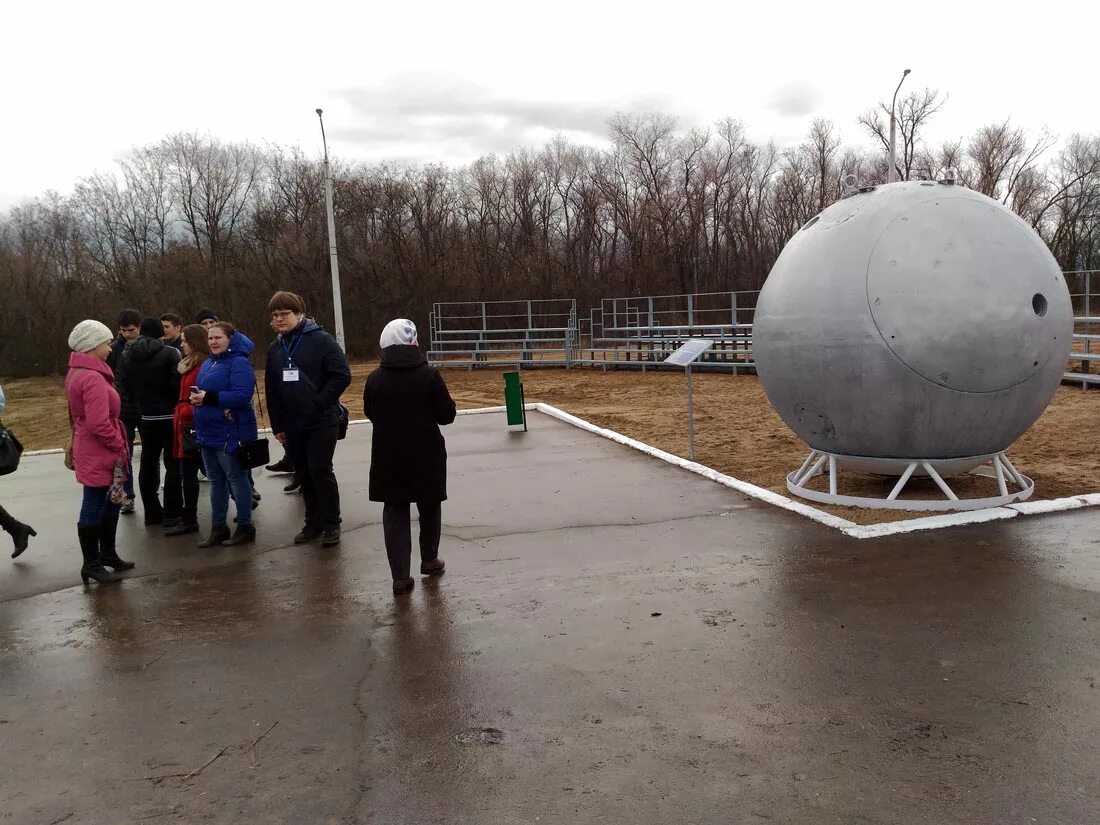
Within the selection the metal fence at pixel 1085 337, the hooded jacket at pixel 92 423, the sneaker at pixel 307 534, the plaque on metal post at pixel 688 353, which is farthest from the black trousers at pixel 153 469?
the metal fence at pixel 1085 337

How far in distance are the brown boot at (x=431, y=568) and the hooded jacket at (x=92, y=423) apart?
7.91ft

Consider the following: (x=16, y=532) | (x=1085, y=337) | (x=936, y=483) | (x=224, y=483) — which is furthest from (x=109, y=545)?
(x=1085, y=337)

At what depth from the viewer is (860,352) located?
666 cm

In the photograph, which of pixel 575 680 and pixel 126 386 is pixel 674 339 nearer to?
pixel 126 386

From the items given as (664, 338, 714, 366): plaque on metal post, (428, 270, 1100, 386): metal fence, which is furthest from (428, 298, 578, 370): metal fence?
(664, 338, 714, 366): plaque on metal post

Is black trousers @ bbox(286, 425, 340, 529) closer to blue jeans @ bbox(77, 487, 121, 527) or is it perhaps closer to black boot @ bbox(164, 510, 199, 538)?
black boot @ bbox(164, 510, 199, 538)

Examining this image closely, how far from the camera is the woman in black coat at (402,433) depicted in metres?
5.56

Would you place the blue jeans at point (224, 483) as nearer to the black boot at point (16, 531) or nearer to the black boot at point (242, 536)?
the black boot at point (242, 536)

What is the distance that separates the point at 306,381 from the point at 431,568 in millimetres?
1891

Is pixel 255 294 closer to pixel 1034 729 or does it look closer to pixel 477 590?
pixel 477 590

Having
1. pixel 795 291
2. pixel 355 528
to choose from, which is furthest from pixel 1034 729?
pixel 355 528

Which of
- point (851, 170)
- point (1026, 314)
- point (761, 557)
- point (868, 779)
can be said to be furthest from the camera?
point (851, 170)

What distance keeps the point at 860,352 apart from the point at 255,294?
34344mm

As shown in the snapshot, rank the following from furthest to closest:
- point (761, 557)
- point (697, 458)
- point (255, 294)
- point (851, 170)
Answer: point (851, 170) < point (255, 294) < point (697, 458) < point (761, 557)
